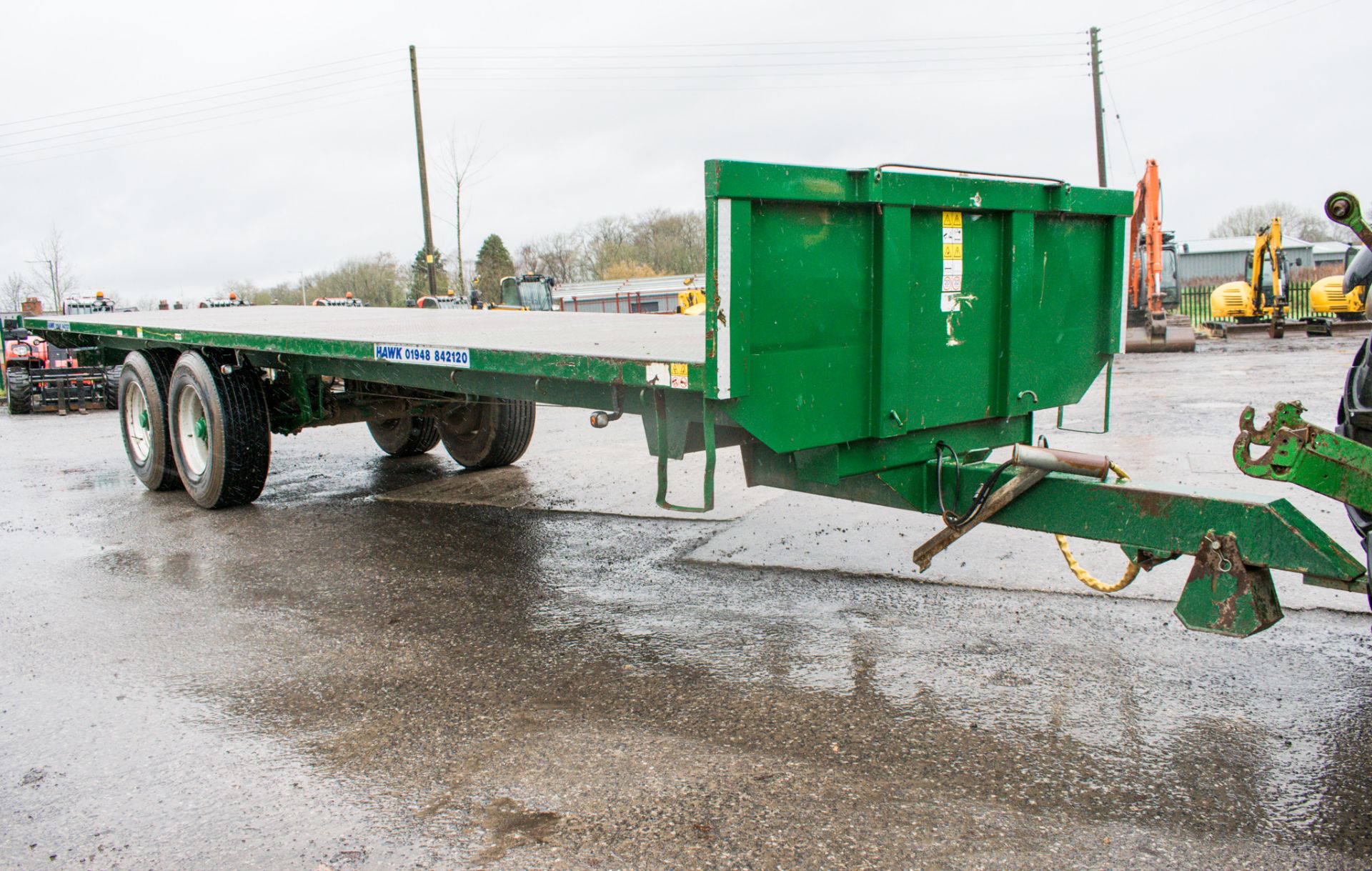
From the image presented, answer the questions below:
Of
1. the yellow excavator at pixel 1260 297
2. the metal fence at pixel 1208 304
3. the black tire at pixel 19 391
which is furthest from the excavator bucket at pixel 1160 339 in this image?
the black tire at pixel 19 391

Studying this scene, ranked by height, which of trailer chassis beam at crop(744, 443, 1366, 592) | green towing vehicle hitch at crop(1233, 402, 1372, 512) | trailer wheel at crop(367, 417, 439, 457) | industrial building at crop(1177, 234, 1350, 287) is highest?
industrial building at crop(1177, 234, 1350, 287)

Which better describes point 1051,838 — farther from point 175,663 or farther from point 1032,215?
point 175,663

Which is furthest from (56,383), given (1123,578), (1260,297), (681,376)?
(1260,297)

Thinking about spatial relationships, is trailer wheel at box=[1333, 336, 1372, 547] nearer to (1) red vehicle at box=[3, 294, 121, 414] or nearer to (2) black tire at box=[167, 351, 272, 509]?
(2) black tire at box=[167, 351, 272, 509]

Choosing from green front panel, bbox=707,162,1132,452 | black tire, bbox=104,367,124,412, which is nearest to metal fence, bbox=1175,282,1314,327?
black tire, bbox=104,367,124,412

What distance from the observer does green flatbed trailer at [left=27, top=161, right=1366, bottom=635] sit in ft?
10.9

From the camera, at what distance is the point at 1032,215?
4.29 metres

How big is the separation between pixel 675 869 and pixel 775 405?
5.17 ft

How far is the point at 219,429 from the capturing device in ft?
24.3

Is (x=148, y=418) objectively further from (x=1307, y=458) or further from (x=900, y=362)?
(x=1307, y=458)

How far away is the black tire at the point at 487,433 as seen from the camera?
8.84 m

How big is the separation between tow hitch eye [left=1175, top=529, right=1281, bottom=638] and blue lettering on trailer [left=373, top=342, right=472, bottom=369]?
126 inches

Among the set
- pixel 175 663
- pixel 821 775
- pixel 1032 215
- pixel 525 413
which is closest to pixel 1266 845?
pixel 821 775

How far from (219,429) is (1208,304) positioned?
102 ft
